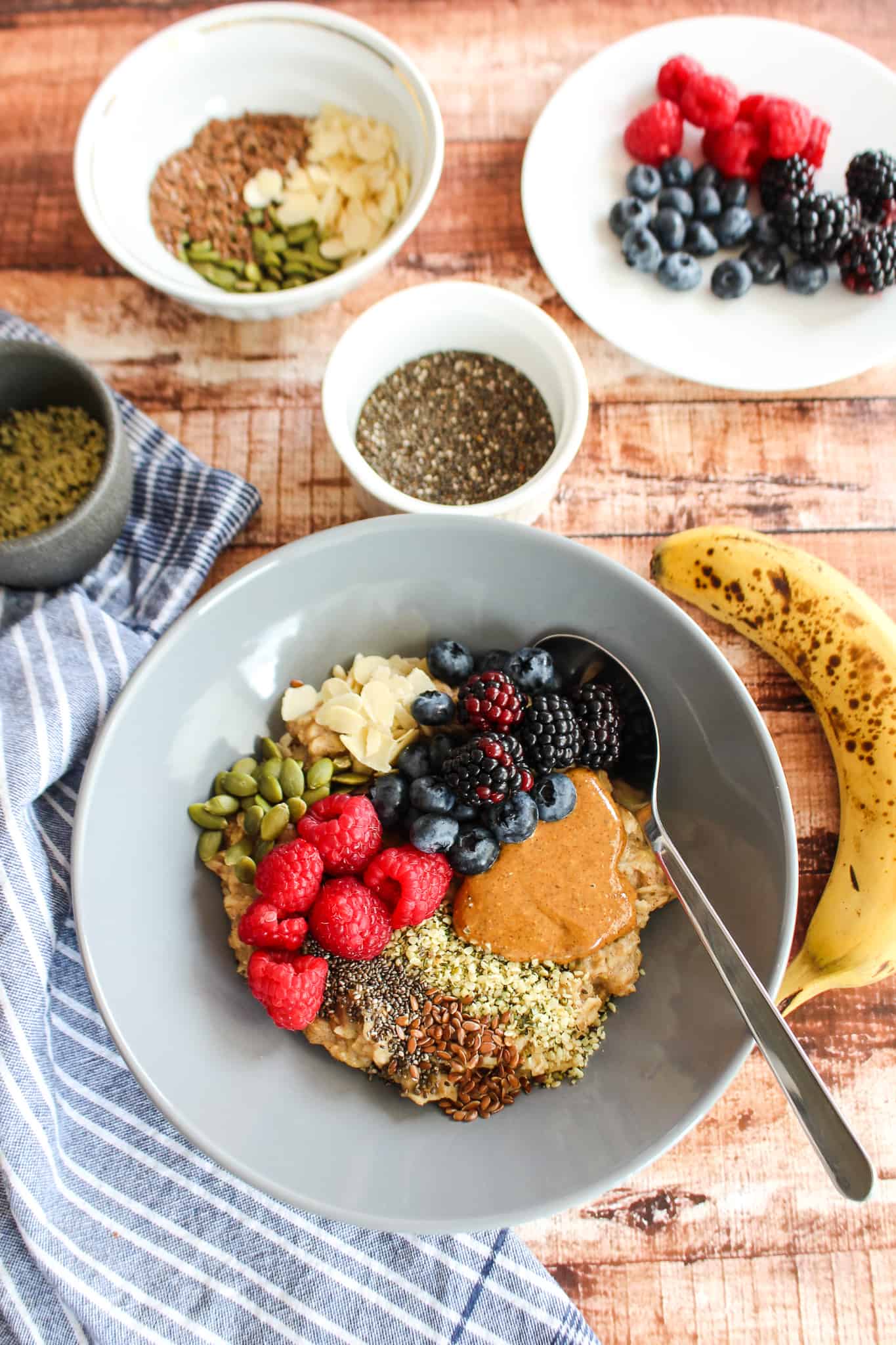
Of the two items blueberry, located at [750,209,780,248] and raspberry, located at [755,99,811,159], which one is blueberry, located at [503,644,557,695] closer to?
blueberry, located at [750,209,780,248]

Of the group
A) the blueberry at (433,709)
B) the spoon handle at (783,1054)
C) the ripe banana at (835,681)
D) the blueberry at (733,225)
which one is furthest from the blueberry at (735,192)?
the spoon handle at (783,1054)

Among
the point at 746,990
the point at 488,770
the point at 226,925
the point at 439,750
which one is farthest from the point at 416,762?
the point at 746,990

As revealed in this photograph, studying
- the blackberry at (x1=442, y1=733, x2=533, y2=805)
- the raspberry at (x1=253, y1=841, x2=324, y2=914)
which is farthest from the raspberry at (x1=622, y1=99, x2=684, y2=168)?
the raspberry at (x1=253, y1=841, x2=324, y2=914)

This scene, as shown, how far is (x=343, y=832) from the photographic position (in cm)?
128

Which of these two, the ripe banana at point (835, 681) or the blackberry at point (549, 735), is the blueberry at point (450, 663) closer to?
the blackberry at point (549, 735)

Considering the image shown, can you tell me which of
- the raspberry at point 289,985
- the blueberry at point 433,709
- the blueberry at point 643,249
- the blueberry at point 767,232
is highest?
the blueberry at point 767,232

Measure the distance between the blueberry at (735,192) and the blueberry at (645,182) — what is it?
111mm

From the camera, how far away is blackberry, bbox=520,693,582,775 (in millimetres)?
1296

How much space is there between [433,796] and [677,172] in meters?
1.19

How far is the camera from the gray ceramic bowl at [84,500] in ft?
4.74

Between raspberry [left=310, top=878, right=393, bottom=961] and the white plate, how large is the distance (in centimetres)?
101

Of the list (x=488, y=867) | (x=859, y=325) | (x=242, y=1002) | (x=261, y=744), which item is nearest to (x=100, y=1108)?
(x=242, y=1002)

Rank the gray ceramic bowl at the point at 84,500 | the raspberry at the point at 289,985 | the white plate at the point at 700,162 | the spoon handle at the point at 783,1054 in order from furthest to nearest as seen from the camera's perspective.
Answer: the white plate at the point at 700,162 < the gray ceramic bowl at the point at 84,500 < the raspberry at the point at 289,985 < the spoon handle at the point at 783,1054

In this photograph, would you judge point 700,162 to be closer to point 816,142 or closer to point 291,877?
point 816,142
